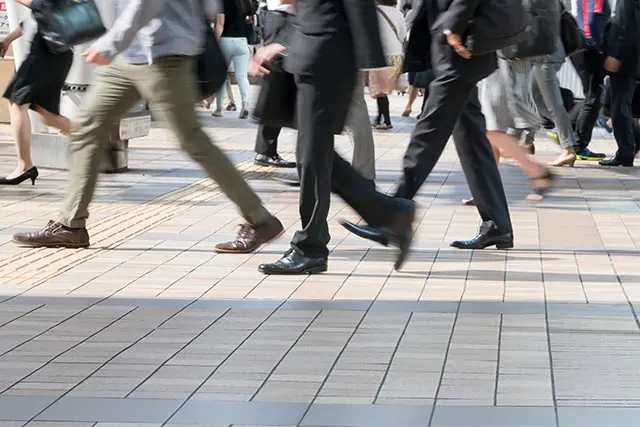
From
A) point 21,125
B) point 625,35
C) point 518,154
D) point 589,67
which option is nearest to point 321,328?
point 518,154

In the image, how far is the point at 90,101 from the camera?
684 centimetres

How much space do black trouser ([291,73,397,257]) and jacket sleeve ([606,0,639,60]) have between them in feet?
20.2

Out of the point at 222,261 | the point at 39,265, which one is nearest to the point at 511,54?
the point at 222,261

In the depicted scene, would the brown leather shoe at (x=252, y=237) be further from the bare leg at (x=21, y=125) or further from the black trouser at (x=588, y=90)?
the black trouser at (x=588, y=90)

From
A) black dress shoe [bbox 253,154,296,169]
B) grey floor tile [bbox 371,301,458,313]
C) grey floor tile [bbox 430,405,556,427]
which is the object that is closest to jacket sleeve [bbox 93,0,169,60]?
grey floor tile [bbox 371,301,458,313]

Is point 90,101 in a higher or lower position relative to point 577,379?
higher

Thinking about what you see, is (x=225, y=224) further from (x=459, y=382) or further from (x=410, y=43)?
Answer: (x=459, y=382)

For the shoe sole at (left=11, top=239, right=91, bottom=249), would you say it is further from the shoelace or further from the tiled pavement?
the shoelace

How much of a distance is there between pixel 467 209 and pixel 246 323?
3.90 meters

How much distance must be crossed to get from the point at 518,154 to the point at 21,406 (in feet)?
17.1

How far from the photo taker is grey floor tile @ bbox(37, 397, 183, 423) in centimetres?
414

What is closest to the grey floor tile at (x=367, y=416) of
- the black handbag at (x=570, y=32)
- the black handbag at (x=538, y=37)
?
the black handbag at (x=538, y=37)

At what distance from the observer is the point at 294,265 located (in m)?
6.60

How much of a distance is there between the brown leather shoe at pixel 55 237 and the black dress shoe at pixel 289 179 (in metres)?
3.28
